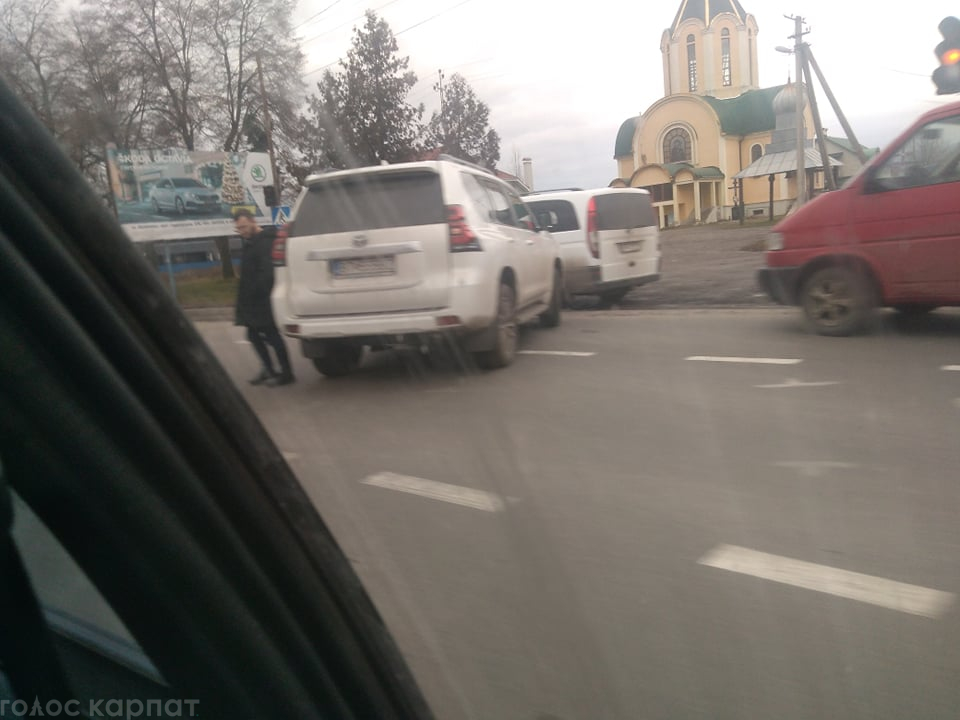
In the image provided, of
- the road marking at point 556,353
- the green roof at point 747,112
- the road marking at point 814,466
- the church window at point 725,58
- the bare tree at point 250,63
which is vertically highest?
the church window at point 725,58

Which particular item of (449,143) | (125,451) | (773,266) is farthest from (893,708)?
(773,266)

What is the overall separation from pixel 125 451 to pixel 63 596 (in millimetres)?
510

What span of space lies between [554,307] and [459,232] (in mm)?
3640

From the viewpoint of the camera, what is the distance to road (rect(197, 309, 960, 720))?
250 cm

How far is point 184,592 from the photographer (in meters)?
1.15

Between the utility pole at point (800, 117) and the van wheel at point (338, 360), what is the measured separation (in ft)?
19.6

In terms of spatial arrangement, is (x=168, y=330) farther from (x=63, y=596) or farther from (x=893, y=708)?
(x=893, y=708)

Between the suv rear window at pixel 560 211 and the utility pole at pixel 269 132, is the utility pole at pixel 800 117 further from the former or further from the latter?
the utility pole at pixel 269 132

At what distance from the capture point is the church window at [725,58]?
13.4 metres

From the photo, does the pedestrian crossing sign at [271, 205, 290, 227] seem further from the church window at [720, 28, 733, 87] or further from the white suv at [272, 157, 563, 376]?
the church window at [720, 28, 733, 87]

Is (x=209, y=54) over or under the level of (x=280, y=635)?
over

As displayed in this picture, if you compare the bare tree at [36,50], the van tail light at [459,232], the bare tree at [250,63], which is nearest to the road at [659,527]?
the bare tree at [36,50]

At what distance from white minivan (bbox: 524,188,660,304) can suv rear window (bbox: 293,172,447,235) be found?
465 centimetres

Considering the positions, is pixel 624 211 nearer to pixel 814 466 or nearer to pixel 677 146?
pixel 677 146
